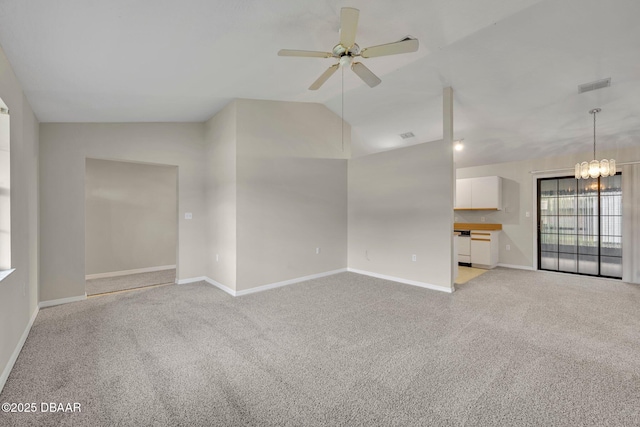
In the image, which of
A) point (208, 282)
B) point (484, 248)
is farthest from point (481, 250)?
point (208, 282)

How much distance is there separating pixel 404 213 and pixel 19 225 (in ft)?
15.9

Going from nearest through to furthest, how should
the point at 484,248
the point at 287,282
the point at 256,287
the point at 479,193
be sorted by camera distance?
the point at 256,287 < the point at 287,282 < the point at 484,248 < the point at 479,193

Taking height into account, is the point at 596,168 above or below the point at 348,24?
below

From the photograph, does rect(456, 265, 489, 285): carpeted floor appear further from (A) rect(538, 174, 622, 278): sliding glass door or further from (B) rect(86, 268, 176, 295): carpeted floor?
(B) rect(86, 268, 176, 295): carpeted floor

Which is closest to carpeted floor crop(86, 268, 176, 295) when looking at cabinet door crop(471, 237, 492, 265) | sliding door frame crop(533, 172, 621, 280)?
cabinet door crop(471, 237, 492, 265)

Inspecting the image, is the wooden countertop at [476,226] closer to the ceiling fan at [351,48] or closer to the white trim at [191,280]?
the ceiling fan at [351,48]

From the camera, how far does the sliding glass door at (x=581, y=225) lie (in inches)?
205

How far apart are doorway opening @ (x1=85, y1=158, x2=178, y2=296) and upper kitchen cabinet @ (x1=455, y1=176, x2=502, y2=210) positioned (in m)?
6.22

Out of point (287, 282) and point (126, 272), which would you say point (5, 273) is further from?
point (126, 272)

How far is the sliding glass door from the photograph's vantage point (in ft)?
17.1

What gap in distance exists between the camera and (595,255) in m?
5.40

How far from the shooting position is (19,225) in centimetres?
250

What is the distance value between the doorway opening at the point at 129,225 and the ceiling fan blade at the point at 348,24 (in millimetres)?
3861

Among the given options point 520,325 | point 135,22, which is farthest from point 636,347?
point 135,22
